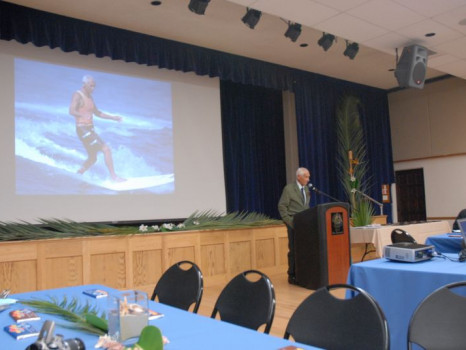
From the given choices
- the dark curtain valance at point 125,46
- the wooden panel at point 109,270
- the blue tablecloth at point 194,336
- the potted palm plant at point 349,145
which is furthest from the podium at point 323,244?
the potted palm plant at point 349,145

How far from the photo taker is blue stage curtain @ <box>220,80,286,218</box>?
850 cm

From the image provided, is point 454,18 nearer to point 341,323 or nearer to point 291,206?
point 291,206

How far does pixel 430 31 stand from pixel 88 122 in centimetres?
427

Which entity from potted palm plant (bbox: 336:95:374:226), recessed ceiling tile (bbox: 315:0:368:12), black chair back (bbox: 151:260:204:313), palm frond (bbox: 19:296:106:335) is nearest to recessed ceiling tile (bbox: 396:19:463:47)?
recessed ceiling tile (bbox: 315:0:368:12)

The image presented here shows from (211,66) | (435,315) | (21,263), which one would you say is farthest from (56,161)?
(435,315)

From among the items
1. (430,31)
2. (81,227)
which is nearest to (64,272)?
(81,227)

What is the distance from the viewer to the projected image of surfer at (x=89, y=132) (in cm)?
550

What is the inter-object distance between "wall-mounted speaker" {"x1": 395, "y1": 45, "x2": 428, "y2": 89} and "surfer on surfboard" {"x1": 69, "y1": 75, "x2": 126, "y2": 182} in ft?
12.6

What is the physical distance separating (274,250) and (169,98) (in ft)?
8.50

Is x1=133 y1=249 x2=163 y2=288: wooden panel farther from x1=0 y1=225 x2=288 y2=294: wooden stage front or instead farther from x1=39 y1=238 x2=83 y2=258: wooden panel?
x1=39 y1=238 x2=83 y2=258: wooden panel

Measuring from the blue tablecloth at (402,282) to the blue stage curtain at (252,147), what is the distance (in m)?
5.80

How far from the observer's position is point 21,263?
4391 mm

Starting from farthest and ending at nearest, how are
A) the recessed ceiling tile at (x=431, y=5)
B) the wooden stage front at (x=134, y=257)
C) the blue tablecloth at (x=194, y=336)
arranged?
the recessed ceiling tile at (x=431, y=5)
the wooden stage front at (x=134, y=257)
the blue tablecloth at (x=194, y=336)

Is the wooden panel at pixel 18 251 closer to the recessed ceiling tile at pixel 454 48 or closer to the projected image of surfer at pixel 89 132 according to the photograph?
the projected image of surfer at pixel 89 132
